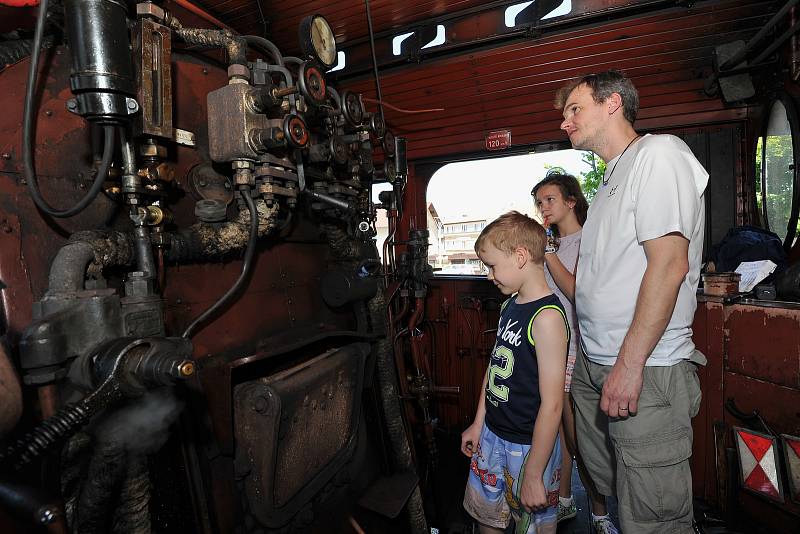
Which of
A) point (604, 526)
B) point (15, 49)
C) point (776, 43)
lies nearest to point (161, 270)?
point (15, 49)

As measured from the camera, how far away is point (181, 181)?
162 centimetres

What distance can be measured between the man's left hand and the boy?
163mm

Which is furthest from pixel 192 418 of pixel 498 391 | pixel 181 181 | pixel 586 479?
pixel 586 479

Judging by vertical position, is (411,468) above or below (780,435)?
below

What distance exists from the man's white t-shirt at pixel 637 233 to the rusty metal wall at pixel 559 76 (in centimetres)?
171

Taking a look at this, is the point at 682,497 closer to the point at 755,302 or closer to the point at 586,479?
the point at 586,479

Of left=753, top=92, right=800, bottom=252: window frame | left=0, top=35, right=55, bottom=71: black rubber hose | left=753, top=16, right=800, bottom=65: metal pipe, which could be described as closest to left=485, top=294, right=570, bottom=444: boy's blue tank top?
left=0, top=35, right=55, bottom=71: black rubber hose

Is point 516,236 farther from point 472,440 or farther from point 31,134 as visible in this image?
point 31,134

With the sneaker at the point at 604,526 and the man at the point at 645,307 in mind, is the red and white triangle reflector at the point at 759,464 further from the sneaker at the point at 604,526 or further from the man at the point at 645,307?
the man at the point at 645,307

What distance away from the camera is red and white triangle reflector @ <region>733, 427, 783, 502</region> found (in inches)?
85.5

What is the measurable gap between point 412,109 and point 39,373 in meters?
3.21

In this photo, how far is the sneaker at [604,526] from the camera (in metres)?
2.28

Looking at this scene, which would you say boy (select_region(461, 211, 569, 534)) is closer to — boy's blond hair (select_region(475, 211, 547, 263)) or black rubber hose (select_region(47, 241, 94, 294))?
boy's blond hair (select_region(475, 211, 547, 263))

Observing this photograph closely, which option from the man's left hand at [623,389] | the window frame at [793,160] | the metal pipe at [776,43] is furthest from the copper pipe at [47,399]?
the window frame at [793,160]
